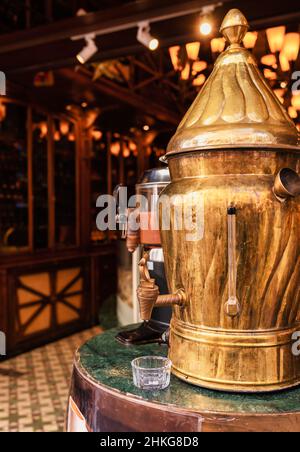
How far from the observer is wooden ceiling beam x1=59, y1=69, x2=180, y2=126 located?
500 cm

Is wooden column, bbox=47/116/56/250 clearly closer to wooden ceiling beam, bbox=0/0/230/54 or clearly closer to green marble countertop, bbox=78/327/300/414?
wooden ceiling beam, bbox=0/0/230/54

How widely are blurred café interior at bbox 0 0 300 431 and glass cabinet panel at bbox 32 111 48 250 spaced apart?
1 cm

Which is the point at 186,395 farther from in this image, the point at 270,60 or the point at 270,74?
the point at 270,60

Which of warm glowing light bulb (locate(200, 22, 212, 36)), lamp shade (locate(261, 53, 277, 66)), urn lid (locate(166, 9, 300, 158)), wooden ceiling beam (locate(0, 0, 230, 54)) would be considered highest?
lamp shade (locate(261, 53, 277, 66))

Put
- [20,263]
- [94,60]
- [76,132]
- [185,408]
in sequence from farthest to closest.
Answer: [76,132], [20,263], [94,60], [185,408]

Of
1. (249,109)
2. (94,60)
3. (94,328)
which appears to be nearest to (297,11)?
(94,60)

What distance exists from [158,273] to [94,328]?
500 centimetres

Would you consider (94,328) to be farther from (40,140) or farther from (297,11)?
(297,11)

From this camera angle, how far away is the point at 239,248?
40.5 inches

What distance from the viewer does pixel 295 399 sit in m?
1.04

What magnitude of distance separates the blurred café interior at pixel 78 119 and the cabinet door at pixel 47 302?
0.01m

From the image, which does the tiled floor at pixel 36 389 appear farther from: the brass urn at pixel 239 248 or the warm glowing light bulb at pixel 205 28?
the warm glowing light bulb at pixel 205 28

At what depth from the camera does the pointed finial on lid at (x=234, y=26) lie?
3.83 ft

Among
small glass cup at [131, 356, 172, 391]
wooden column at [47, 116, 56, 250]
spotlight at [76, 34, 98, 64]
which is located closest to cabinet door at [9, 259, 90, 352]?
wooden column at [47, 116, 56, 250]
